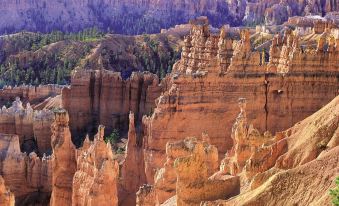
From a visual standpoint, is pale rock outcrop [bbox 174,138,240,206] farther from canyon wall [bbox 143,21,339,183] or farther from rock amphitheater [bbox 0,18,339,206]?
canyon wall [bbox 143,21,339,183]

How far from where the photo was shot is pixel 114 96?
163ft

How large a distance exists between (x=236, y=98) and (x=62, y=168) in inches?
290

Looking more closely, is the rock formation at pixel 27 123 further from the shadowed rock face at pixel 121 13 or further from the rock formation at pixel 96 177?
the shadowed rock face at pixel 121 13

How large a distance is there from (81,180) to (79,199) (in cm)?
67

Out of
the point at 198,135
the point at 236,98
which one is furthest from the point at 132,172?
the point at 236,98

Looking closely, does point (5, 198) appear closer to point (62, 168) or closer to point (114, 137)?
point (62, 168)

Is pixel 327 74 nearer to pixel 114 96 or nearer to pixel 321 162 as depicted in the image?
pixel 321 162

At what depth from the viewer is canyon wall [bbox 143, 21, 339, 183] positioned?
29.7 m

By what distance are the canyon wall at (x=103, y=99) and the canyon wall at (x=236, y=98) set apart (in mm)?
17465

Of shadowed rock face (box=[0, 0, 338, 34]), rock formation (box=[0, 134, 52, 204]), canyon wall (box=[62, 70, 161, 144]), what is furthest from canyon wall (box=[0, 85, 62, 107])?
shadowed rock face (box=[0, 0, 338, 34])

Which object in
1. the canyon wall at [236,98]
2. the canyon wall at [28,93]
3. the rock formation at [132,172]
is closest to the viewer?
the canyon wall at [236,98]

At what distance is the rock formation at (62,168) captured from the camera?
3119cm

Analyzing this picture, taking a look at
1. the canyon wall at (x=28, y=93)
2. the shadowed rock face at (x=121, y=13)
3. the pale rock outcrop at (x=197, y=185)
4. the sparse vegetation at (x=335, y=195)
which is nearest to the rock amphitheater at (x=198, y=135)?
the pale rock outcrop at (x=197, y=185)

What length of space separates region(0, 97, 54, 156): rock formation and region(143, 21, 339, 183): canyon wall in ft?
61.3
